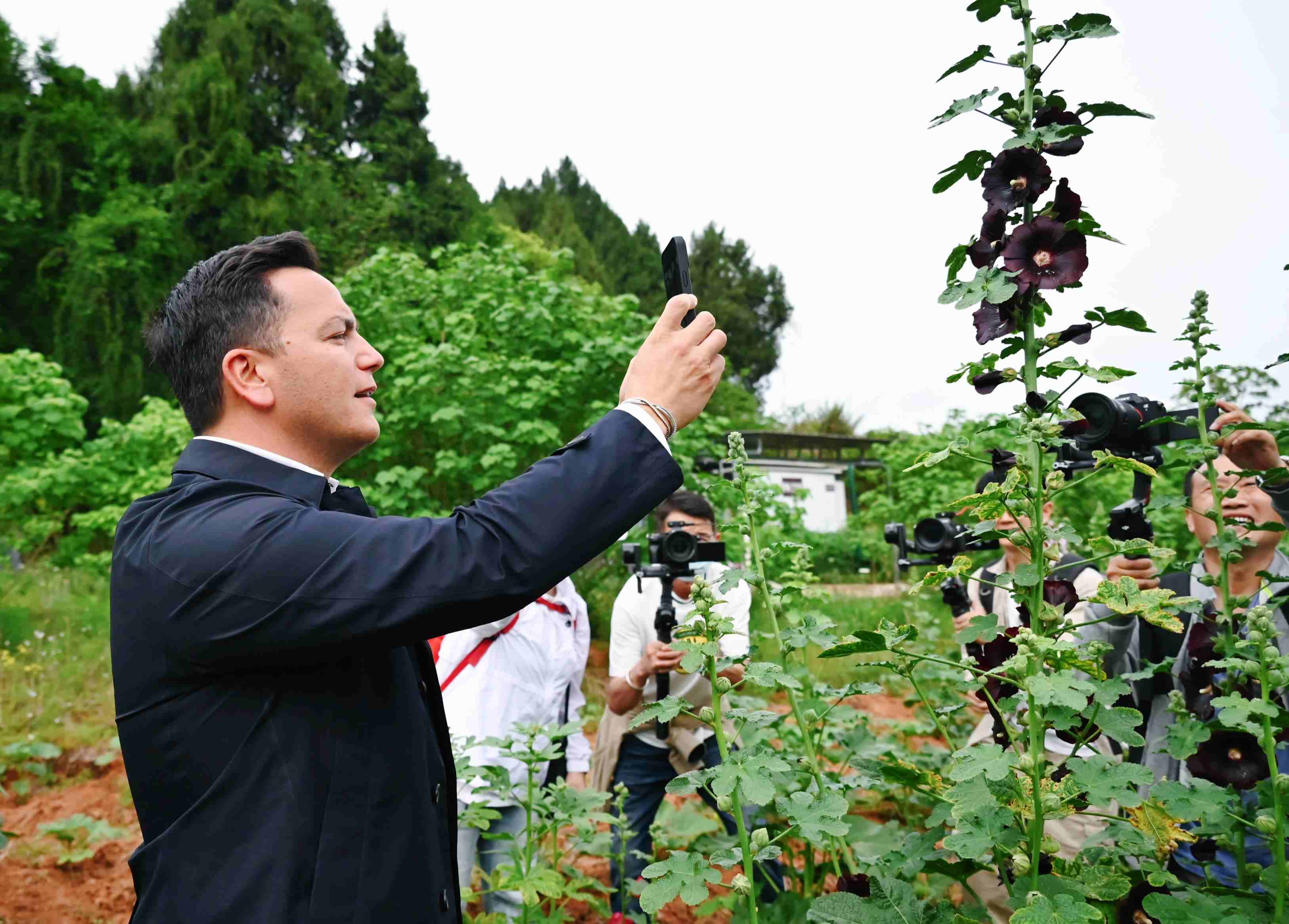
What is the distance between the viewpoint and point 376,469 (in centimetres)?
887

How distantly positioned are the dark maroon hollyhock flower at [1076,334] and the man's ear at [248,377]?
126 cm

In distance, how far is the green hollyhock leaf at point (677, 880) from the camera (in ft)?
4.53

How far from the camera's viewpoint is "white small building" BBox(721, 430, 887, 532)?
2623 cm

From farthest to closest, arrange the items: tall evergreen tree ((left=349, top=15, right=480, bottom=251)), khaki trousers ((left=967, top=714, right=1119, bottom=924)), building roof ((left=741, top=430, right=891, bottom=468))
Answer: building roof ((left=741, top=430, right=891, bottom=468)) → tall evergreen tree ((left=349, top=15, right=480, bottom=251)) → khaki trousers ((left=967, top=714, right=1119, bottom=924))

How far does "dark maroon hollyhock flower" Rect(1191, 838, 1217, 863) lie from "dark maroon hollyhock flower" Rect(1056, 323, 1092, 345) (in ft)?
3.14

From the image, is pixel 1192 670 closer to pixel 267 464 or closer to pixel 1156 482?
pixel 267 464

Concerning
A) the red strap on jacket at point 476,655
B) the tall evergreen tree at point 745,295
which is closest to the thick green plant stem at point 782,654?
the red strap on jacket at point 476,655

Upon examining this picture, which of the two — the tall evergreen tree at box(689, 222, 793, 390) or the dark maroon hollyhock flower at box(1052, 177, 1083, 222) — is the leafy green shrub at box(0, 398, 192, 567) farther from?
the tall evergreen tree at box(689, 222, 793, 390)

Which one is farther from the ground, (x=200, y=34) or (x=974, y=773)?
(x=200, y=34)

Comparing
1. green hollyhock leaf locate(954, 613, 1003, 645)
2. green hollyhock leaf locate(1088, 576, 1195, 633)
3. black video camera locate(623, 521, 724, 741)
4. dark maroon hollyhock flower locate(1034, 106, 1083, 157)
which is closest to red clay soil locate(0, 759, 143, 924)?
black video camera locate(623, 521, 724, 741)

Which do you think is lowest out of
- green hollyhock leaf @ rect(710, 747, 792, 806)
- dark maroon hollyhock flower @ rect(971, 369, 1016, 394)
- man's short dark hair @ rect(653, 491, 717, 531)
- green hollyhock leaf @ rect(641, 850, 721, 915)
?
green hollyhock leaf @ rect(641, 850, 721, 915)

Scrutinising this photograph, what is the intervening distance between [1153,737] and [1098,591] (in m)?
1.41

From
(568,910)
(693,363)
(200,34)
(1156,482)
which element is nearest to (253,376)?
(693,363)

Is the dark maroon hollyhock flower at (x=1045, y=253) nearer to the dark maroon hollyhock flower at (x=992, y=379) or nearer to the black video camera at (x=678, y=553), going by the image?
the dark maroon hollyhock flower at (x=992, y=379)
